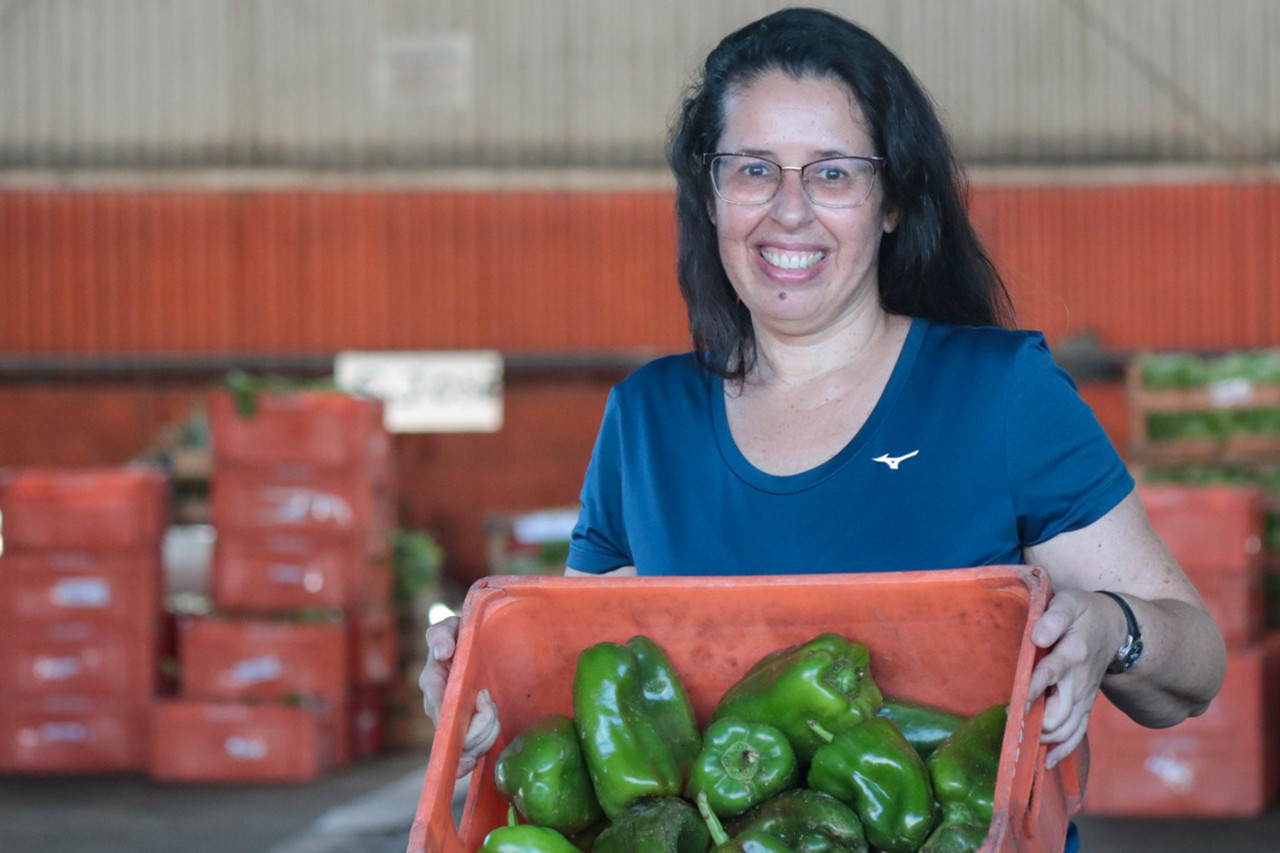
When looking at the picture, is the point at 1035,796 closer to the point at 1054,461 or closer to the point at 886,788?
the point at 886,788

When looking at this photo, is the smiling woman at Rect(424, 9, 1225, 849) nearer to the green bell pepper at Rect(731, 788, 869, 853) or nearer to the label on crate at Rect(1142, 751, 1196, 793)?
the green bell pepper at Rect(731, 788, 869, 853)

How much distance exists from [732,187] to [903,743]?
65cm

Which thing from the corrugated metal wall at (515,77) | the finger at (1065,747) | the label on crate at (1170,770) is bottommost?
the label on crate at (1170,770)

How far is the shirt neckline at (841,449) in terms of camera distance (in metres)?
1.69

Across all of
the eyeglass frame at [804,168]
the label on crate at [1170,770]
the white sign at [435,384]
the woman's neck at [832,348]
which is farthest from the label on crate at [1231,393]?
the white sign at [435,384]

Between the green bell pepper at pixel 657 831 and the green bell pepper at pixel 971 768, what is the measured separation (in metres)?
0.22

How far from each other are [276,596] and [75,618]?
85 centimetres

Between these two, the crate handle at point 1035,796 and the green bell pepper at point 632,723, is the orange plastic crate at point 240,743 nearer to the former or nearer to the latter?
the green bell pepper at point 632,723

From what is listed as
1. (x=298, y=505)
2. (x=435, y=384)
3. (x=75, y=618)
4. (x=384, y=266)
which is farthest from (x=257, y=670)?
(x=384, y=266)

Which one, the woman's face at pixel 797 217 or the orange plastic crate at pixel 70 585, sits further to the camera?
the orange plastic crate at pixel 70 585

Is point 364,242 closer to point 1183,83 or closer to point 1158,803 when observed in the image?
point 1183,83

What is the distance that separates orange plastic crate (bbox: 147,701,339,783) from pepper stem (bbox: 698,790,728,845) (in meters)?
5.29

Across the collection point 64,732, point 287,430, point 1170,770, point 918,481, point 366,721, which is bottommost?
point 366,721

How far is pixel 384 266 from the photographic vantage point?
1280 cm
